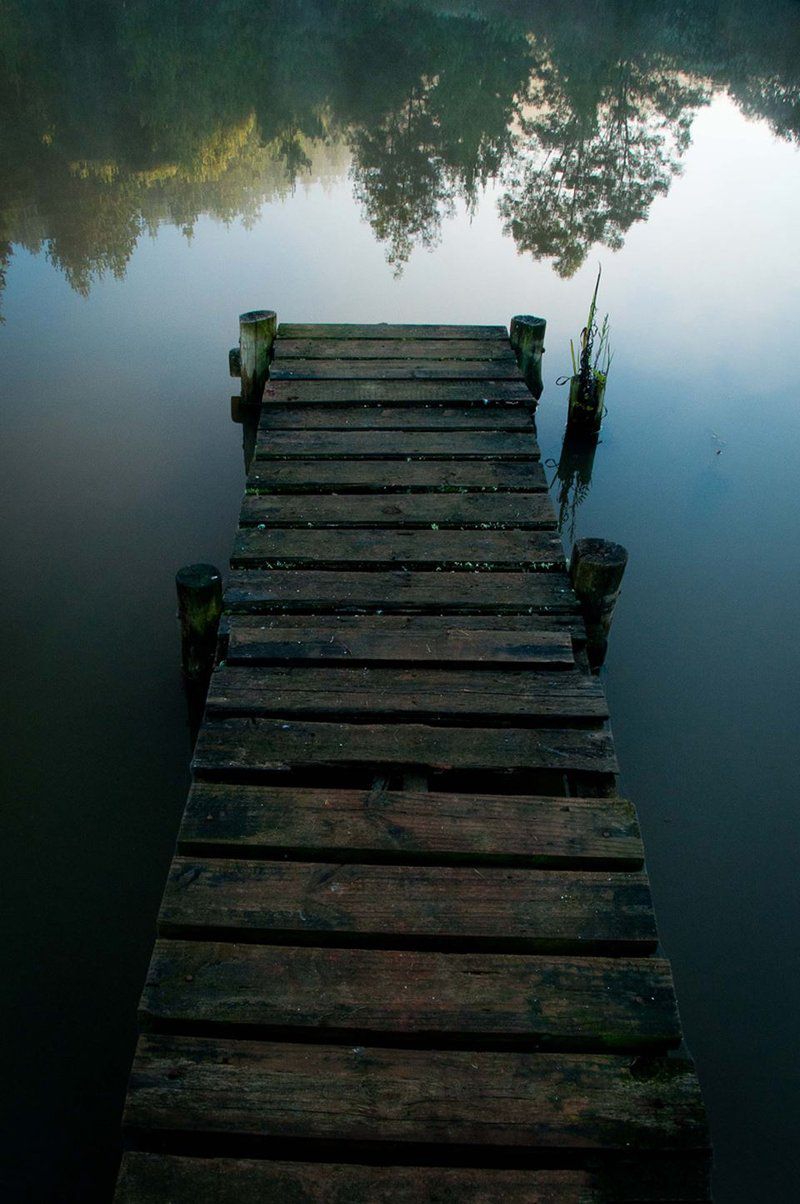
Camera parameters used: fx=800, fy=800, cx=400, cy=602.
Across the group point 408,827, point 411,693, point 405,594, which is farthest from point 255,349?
point 408,827

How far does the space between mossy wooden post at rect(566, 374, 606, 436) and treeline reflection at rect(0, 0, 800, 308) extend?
5099mm

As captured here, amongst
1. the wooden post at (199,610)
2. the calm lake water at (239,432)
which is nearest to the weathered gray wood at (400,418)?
the calm lake water at (239,432)

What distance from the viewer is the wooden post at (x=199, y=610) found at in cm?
419

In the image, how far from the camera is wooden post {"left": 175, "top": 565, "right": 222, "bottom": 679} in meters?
4.19

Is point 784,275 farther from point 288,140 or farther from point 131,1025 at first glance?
point 131,1025

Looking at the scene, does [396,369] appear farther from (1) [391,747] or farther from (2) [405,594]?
(1) [391,747]

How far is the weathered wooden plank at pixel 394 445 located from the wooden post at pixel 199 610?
58.6 inches

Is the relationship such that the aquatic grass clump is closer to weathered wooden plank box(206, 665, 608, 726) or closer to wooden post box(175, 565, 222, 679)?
weathered wooden plank box(206, 665, 608, 726)

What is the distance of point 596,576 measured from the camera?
4.27m

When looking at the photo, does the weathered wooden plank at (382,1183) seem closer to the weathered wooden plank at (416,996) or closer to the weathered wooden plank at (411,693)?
the weathered wooden plank at (416,996)

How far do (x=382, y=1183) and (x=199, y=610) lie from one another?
2750 millimetres

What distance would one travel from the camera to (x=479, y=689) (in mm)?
3732

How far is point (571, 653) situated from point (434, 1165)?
7.44 feet

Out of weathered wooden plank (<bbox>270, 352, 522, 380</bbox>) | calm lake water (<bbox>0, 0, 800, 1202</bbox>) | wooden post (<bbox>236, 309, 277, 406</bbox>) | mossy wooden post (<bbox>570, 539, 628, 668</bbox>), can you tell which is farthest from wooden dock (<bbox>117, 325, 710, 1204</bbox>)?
wooden post (<bbox>236, 309, 277, 406</bbox>)
